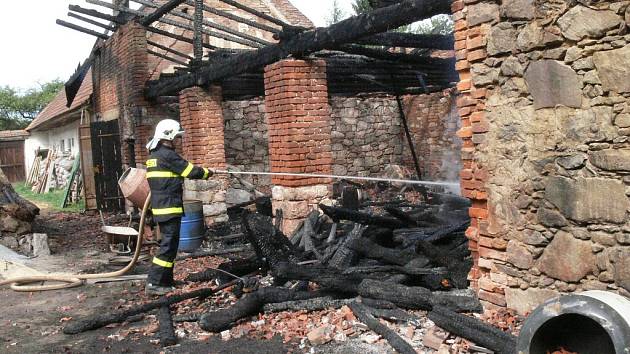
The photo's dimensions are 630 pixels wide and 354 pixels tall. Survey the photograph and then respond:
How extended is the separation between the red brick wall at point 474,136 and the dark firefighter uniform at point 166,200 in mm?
3393

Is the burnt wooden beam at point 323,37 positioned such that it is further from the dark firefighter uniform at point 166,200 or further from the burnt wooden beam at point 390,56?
the dark firefighter uniform at point 166,200

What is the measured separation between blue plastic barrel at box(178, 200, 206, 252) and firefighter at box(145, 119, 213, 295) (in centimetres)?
217

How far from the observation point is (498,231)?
450 cm

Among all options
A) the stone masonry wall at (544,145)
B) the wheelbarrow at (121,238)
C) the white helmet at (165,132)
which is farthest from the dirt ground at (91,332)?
the white helmet at (165,132)

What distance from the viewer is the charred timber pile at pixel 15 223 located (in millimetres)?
9445

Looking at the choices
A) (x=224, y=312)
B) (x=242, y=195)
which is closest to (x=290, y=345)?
(x=224, y=312)

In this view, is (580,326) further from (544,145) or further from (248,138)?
(248,138)

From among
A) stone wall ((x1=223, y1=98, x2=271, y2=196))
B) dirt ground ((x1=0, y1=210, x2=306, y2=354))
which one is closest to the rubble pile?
dirt ground ((x1=0, y1=210, x2=306, y2=354))

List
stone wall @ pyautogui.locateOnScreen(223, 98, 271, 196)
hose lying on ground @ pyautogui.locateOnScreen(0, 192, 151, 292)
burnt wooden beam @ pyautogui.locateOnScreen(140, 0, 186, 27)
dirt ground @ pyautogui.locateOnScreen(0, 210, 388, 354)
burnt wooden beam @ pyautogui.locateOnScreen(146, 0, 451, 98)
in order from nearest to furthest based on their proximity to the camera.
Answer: dirt ground @ pyautogui.locateOnScreen(0, 210, 388, 354)
burnt wooden beam @ pyautogui.locateOnScreen(146, 0, 451, 98)
hose lying on ground @ pyautogui.locateOnScreen(0, 192, 151, 292)
burnt wooden beam @ pyautogui.locateOnScreen(140, 0, 186, 27)
stone wall @ pyautogui.locateOnScreen(223, 98, 271, 196)

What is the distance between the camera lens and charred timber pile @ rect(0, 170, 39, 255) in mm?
9445

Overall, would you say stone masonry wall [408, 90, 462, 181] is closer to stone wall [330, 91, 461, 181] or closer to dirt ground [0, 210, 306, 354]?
stone wall [330, 91, 461, 181]

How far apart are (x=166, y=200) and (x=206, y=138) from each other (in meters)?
4.20

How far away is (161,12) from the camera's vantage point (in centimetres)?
1078

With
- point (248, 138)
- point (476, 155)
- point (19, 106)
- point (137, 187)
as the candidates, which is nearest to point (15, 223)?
point (137, 187)
